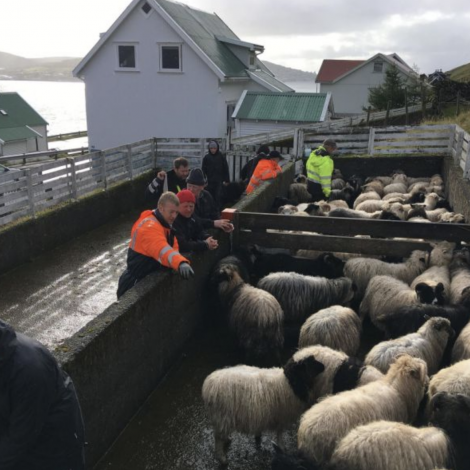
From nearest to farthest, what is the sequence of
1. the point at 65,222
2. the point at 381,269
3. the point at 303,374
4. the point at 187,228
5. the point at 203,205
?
the point at 303,374 < the point at 187,228 < the point at 381,269 < the point at 203,205 < the point at 65,222

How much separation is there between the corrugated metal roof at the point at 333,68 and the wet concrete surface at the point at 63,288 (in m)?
47.7

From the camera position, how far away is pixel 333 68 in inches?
2211

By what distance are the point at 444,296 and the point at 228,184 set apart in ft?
23.2

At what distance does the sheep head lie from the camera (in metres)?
4.61

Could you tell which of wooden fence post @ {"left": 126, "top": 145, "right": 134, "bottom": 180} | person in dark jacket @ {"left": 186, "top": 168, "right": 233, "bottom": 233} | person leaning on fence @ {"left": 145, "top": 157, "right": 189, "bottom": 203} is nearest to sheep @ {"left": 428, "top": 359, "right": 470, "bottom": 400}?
person in dark jacket @ {"left": 186, "top": 168, "right": 233, "bottom": 233}

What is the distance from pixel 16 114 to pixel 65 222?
4282cm

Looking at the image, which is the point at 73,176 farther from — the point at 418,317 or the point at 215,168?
the point at 418,317

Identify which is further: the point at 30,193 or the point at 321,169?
the point at 321,169

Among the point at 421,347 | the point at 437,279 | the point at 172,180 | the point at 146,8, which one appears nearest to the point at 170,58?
the point at 146,8

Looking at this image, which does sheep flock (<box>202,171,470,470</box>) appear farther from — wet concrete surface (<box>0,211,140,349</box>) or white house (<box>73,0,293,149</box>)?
white house (<box>73,0,293,149</box>)

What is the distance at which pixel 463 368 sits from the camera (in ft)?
15.2

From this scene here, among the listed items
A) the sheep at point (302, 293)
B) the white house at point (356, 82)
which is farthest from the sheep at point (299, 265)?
the white house at point (356, 82)

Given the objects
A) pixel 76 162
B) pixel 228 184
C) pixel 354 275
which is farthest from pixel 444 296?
pixel 76 162

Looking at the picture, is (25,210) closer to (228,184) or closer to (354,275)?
(228,184)
